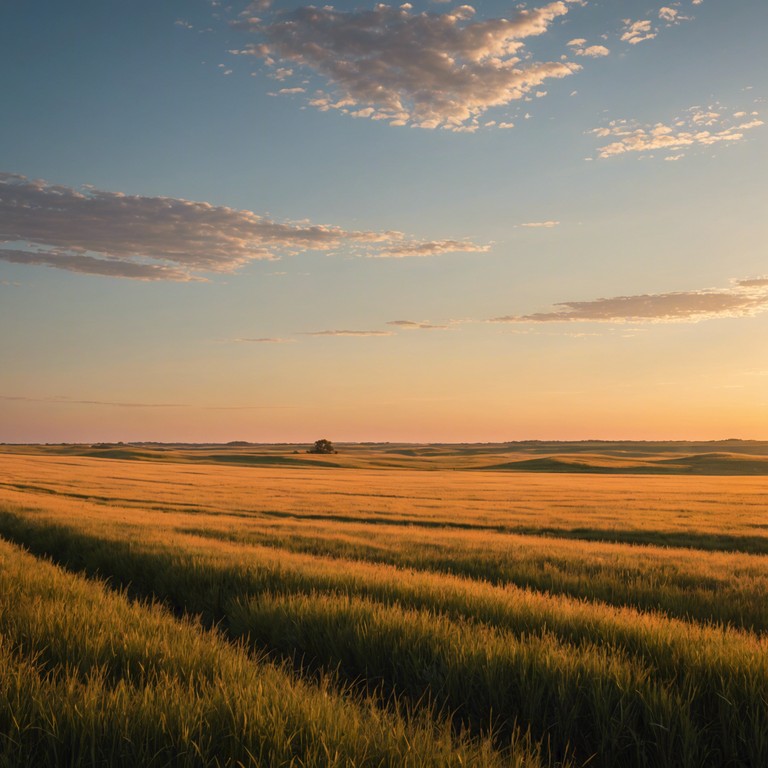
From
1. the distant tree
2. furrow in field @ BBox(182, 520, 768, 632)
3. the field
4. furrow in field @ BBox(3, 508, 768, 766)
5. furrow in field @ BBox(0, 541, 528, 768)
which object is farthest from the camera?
the distant tree

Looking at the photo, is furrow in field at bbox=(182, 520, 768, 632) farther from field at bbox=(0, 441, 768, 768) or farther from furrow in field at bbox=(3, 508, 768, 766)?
furrow in field at bbox=(3, 508, 768, 766)

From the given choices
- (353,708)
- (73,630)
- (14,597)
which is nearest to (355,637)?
(353,708)

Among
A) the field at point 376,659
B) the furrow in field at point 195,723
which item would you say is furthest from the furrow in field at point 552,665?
the furrow in field at point 195,723

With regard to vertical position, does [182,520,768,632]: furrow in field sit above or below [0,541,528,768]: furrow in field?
below

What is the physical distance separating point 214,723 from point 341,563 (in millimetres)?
8814

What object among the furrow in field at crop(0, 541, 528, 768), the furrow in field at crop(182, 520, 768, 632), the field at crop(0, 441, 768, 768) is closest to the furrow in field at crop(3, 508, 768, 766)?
the field at crop(0, 441, 768, 768)

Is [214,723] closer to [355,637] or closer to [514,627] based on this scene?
[355,637]

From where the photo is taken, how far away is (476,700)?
533 centimetres

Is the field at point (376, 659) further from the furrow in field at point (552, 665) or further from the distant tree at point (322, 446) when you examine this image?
the distant tree at point (322, 446)

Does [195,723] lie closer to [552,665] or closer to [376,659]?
[376,659]

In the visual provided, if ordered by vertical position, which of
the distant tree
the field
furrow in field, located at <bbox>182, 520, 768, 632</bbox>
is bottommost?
the distant tree

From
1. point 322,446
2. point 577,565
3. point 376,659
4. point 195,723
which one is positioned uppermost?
point 195,723

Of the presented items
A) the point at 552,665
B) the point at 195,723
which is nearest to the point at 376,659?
the point at 552,665

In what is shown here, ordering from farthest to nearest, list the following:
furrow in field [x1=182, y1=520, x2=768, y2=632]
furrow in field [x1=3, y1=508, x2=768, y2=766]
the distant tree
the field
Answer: the distant tree < furrow in field [x1=182, y1=520, x2=768, y2=632] < furrow in field [x1=3, y1=508, x2=768, y2=766] < the field
